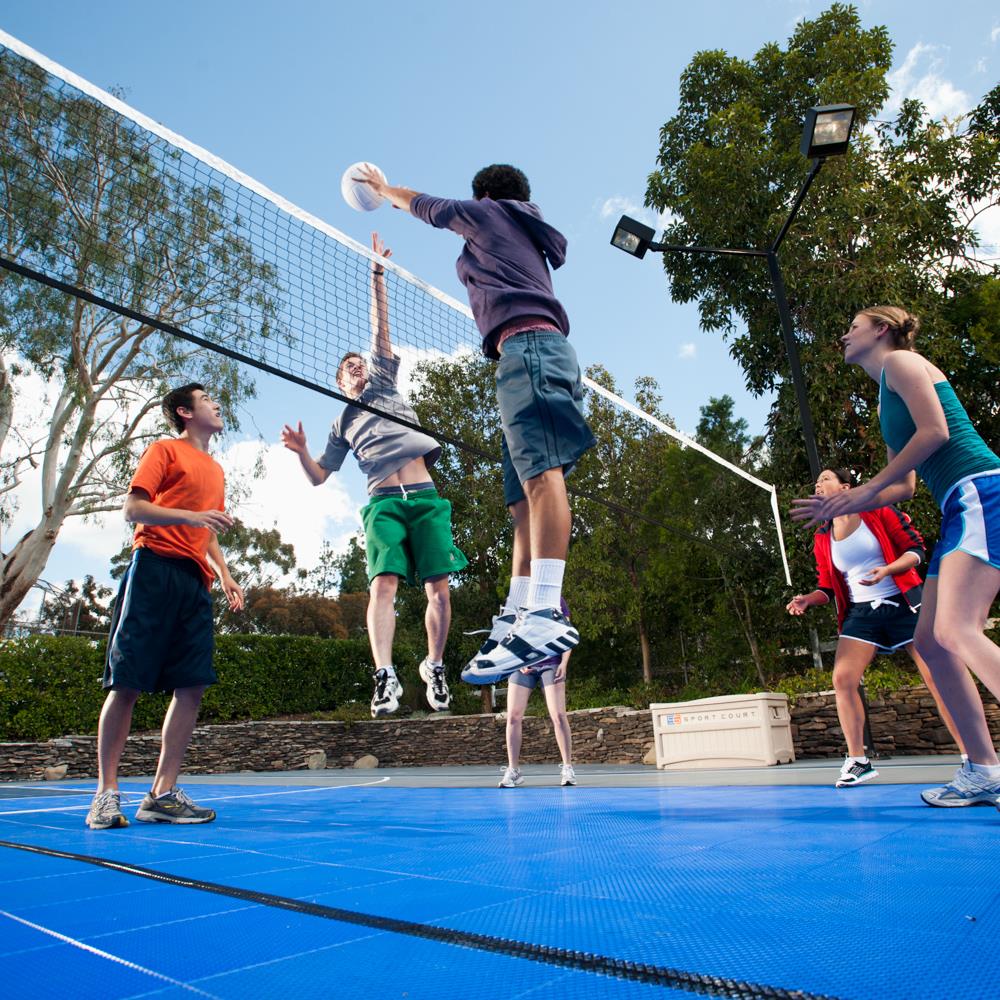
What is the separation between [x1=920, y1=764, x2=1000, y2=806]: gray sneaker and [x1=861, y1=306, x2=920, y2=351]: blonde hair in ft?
5.77

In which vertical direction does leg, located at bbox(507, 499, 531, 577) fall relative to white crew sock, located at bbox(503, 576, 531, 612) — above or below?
above

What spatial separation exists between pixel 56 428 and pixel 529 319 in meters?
19.7

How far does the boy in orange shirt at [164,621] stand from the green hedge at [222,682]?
14094 mm

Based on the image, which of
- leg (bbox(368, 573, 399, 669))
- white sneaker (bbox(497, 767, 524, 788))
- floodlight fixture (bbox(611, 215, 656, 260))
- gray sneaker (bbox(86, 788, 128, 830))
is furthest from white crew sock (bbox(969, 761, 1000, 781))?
floodlight fixture (bbox(611, 215, 656, 260))

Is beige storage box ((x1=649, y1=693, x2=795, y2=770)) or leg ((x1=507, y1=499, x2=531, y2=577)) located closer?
leg ((x1=507, y1=499, x2=531, y2=577))

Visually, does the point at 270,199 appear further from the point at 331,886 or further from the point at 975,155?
the point at 975,155

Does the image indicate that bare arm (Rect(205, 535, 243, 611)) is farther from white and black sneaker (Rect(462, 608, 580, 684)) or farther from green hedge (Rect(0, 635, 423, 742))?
green hedge (Rect(0, 635, 423, 742))

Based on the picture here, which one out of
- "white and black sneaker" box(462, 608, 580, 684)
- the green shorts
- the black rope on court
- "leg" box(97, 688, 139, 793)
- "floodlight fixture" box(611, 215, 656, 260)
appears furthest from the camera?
"floodlight fixture" box(611, 215, 656, 260)

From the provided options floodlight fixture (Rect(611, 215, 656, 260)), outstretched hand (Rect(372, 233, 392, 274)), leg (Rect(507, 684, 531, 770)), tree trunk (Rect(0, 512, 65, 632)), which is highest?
floodlight fixture (Rect(611, 215, 656, 260))

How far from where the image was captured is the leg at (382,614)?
11.6ft

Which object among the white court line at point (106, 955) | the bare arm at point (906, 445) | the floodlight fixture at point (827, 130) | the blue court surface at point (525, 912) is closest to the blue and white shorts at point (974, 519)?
the bare arm at point (906, 445)

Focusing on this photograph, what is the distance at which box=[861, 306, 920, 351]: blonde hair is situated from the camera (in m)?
3.18

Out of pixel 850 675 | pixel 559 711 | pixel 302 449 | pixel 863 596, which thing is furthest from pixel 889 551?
pixel 302 449

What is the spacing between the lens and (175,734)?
390 centimetres
